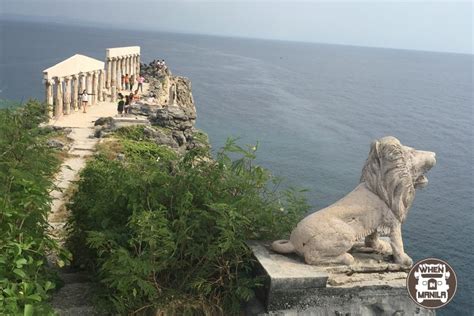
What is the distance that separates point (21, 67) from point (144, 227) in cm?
9825

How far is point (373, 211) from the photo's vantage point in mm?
8461

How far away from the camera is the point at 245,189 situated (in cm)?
857

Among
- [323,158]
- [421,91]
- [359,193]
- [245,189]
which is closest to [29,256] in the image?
[245,189]

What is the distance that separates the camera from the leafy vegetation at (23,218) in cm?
601

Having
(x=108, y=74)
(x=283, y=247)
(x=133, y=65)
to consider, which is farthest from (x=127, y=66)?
(x=283, y=247)

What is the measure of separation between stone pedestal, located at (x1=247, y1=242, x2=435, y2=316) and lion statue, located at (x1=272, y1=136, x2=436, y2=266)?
245 mm

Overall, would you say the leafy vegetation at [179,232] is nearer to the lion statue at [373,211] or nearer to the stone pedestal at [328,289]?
the stone pedestal at [328,289]

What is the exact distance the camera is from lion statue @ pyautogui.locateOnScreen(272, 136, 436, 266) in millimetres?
8102

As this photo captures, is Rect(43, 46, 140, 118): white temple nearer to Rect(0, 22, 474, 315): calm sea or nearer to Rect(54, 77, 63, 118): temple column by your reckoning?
Rect(54, 77, 63, 118): temple column

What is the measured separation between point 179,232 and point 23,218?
7.05ft

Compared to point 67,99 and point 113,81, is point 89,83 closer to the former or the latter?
point 113,81

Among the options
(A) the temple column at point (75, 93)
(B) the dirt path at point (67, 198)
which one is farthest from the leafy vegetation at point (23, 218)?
(A) the temple column at point (75, 93)

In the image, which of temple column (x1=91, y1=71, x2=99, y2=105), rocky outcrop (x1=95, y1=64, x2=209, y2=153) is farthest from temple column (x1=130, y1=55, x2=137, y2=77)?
rocky outcrop (x1=95, y1=64, x2=209, y2=153)

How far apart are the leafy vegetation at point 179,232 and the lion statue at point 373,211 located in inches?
36.0
